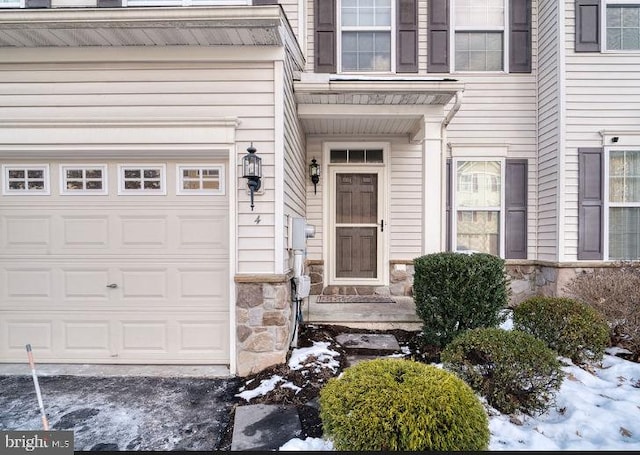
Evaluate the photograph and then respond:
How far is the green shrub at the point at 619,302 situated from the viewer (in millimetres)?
3363

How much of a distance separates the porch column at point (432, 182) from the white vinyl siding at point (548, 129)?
2113 mm

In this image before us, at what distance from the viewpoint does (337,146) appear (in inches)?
220

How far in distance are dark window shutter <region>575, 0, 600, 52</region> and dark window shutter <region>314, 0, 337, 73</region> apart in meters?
3.66

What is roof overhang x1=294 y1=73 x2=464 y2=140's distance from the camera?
395 cm

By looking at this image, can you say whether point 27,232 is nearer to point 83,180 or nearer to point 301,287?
point 83,180

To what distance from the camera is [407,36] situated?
5.40 m

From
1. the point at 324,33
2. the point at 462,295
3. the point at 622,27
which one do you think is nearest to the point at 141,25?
the point at 324,33

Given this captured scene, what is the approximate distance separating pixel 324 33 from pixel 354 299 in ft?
14.2

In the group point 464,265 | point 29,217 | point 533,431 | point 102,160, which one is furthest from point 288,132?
point 533,431

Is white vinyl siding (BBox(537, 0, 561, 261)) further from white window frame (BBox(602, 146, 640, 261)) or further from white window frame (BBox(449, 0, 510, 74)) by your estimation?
white window frame (BBox(602, 146, 640, 261))

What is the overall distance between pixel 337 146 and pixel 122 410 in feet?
14.8

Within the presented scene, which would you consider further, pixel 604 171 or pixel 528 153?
pixel 528 153

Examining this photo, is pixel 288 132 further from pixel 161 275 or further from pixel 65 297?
pixel 65 297

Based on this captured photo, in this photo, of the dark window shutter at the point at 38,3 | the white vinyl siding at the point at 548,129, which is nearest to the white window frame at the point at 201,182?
the dark window shutter at the point at 38,3
